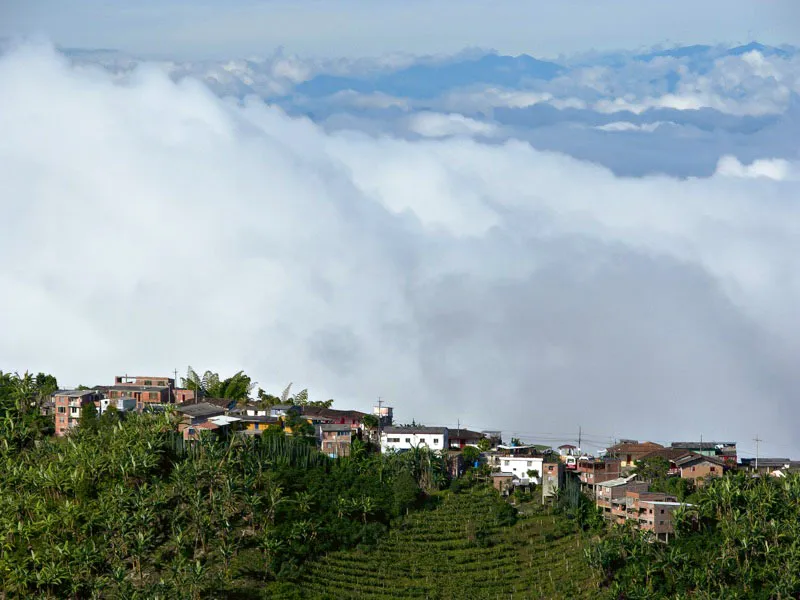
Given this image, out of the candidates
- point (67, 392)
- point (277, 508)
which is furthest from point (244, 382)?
point (277, 508)

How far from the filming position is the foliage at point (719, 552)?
1618 inches

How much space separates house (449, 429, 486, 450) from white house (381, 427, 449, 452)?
3.74 feet

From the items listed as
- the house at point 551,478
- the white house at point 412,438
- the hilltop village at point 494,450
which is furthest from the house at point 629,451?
the white house at point 412,438

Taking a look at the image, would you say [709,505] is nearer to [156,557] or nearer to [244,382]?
[156,557]

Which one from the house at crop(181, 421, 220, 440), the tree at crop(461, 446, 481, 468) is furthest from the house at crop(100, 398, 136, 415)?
the tree at crop(461, 446, 481, 468)

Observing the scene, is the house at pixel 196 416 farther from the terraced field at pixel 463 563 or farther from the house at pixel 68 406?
the terraced field at pixel 463 563

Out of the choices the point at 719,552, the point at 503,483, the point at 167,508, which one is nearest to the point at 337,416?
the point at 503,483

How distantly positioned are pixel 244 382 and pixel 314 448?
56.3ft

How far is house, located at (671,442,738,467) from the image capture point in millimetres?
57844

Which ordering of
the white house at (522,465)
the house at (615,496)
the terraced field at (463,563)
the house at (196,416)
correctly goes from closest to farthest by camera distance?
the terraced field at (463,563) → the house at (615,496) → the white house at (522,465) → the house at (196,416)

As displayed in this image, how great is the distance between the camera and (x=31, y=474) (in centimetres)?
4369

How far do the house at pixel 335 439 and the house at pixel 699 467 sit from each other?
13135 millimetres

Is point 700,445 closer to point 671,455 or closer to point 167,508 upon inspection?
point 671,455

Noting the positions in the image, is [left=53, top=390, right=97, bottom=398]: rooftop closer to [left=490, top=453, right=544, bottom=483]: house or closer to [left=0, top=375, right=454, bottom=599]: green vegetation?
[left=0, top=375, right=454, bottom=599]: green vegetation
